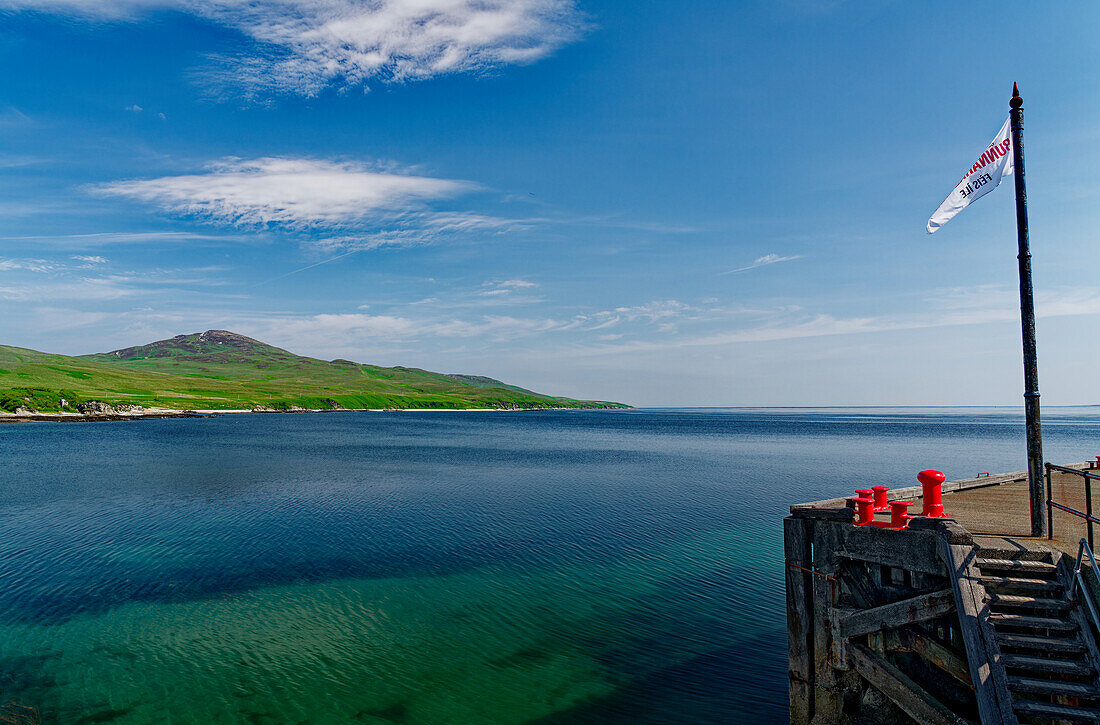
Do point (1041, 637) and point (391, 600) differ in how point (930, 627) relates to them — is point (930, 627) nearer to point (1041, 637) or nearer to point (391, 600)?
point (1041, 637)

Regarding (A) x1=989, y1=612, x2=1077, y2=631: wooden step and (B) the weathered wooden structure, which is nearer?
(B) the weathered wooden structure

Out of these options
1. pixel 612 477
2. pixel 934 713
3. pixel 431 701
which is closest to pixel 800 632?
pixel 934 713

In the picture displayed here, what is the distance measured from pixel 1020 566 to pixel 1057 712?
2451 mm

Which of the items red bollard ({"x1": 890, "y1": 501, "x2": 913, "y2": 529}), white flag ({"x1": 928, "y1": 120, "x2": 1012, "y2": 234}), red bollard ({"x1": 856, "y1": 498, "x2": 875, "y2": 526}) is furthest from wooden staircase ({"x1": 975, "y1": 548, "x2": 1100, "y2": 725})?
white flag ({"x1": 928, "y1": 120, "x2": 1012, "y2": 234})

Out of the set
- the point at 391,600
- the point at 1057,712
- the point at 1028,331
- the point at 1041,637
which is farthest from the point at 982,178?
the point at 391,600

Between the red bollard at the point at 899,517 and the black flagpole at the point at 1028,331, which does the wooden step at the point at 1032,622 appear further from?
the black flagpole at the point at 1028,331

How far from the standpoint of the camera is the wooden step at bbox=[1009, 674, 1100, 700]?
8562 millimetres

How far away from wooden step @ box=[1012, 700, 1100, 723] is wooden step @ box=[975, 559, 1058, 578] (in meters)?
2.17

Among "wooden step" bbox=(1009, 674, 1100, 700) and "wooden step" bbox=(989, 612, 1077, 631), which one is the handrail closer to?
"wooden step" bbox=(989, 612, 1077, 631)

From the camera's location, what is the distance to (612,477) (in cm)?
5497

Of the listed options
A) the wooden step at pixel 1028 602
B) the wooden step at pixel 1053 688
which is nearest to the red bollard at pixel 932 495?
the wooden step at pixel 1028 602

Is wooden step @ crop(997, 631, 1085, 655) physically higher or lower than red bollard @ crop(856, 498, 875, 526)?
lower

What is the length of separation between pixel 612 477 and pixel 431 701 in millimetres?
41155

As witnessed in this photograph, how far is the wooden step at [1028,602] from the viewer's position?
31.0 feet
